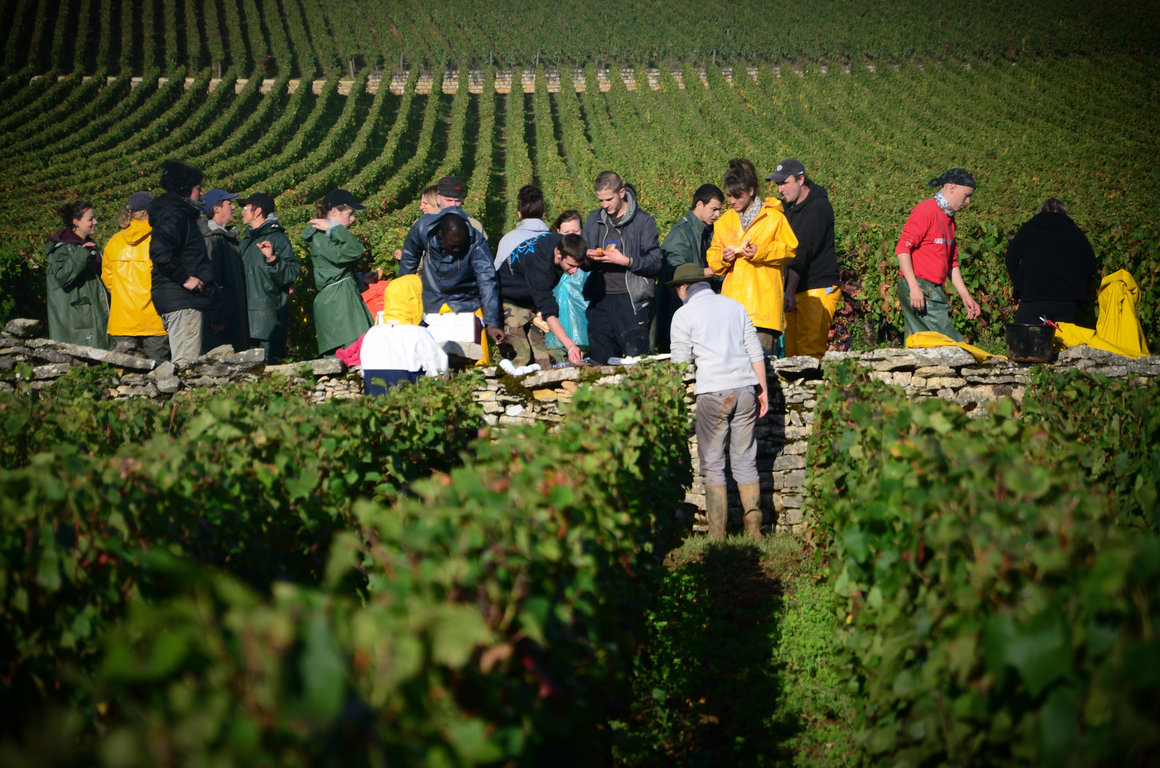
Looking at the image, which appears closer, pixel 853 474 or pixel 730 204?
pixel 853 474

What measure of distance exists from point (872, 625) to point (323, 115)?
44143 mm

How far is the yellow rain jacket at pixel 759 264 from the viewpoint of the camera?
260 inches

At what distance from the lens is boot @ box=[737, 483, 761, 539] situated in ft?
20.0

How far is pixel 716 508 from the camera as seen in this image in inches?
241

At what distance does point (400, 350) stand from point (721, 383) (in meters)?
2.47

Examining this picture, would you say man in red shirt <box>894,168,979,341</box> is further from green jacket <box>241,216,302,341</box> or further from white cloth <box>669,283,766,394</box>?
green jacket <box>241,216,302,341</box>

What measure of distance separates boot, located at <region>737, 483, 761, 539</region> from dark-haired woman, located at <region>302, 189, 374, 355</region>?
4.08m

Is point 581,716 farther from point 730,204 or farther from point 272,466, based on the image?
point 730,204

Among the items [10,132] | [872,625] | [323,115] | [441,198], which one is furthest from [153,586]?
[323,115]

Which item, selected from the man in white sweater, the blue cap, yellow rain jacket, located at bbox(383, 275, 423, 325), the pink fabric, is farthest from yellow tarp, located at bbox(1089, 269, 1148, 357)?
the blue cap

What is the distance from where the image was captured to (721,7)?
213 feet

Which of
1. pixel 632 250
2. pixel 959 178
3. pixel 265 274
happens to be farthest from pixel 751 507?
pixel 265 274

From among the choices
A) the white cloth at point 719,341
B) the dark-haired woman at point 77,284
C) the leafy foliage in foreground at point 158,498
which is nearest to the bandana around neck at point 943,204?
the white cloth at point 719,341

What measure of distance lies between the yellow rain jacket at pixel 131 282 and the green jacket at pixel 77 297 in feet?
1.84
